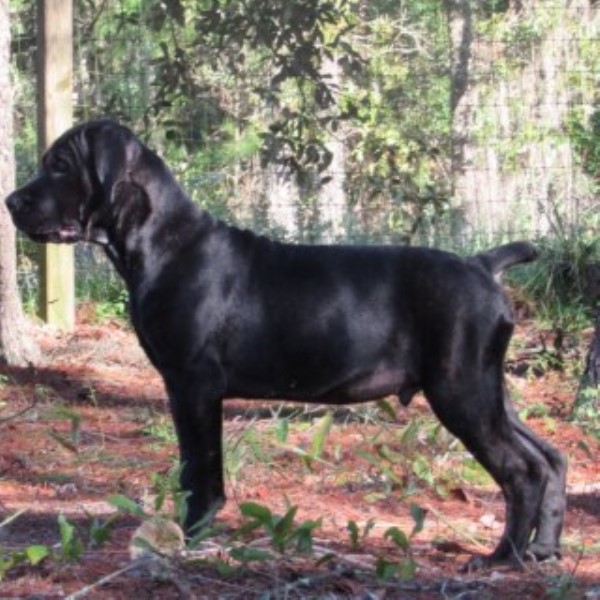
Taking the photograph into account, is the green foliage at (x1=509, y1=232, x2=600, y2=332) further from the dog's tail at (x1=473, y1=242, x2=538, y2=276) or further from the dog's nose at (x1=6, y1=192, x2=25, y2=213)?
the dog's nose at (x1=6, y1=192, x2=25, y2=213)

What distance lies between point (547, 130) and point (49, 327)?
14.7 feet

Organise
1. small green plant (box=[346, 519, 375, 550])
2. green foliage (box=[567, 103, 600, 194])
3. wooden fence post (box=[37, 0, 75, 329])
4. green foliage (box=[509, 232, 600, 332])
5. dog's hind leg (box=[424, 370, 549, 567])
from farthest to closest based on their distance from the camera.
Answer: green foliage (box=[567, 103, 600, 194]), green foliage (box=[509, 232, 600, 332]), wooden fence post (box=[37, 0, 75, 329]), dog's hind leg (box=[424, 370, 549, 567]), small green plant (box=[346, 519, 375, 550])

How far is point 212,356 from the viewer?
18.5 ft

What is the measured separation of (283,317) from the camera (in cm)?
566

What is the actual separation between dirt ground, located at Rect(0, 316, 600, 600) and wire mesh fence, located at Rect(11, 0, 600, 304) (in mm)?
1946

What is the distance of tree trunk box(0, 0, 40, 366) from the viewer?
9.30 meters

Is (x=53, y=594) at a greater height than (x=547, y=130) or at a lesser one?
lesser

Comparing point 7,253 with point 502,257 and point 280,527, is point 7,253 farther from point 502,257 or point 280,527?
point 280,527

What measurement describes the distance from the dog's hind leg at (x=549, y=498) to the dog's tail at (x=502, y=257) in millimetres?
455

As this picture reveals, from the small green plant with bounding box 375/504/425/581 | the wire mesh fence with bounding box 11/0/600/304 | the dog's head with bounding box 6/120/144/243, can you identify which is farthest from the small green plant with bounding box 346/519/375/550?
the wire mesh fence with bounding box 11/0/600/304

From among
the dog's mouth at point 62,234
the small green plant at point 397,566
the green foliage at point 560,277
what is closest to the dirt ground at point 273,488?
the small green plant at point 397,566

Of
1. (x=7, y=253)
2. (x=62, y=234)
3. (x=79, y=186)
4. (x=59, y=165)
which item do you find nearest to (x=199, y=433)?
(x=62, y=234)

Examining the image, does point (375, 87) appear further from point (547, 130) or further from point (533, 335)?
point (533, 335)

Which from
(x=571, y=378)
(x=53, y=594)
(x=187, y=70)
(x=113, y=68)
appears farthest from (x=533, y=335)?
(x=53, y=594)
